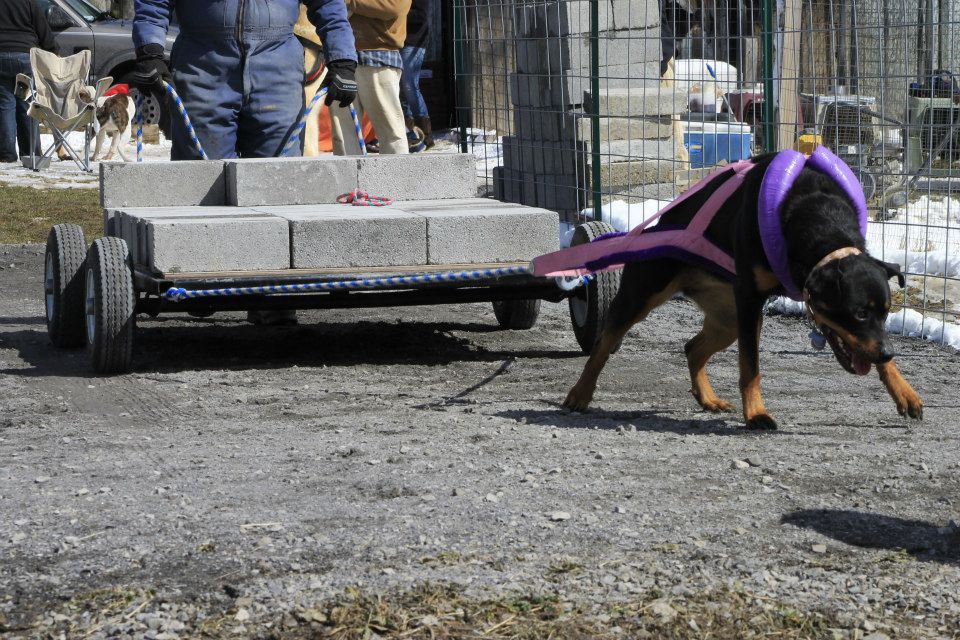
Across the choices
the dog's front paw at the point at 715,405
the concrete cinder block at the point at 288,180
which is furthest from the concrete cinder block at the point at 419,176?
the dog's front paw at the point at 715,405

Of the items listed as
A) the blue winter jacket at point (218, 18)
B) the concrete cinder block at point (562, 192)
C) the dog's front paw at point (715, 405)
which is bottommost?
the dog's front paw at point (715, 405)

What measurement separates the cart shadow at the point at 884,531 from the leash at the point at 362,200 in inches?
141

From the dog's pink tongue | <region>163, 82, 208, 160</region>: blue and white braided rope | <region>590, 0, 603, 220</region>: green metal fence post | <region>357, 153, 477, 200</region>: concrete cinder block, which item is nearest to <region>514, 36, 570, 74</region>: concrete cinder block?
<region>590, 0, 603, 220</region>: green metal fence post

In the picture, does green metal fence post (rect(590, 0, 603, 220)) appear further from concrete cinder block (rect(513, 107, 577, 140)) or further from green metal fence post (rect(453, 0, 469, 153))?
green metal fence post (rect(453, 0, 469, 153))

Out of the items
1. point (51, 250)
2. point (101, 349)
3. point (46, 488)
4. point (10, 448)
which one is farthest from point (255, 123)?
point (46, 488)

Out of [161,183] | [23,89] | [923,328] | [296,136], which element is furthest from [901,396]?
[23,89]

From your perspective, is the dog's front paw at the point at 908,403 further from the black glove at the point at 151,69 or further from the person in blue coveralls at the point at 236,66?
the black glove at the point at 151,69

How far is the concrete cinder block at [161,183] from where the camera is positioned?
7.15 m

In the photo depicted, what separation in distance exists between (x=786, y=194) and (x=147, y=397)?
2.84 metres

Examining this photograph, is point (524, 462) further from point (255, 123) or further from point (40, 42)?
point (40, 42)

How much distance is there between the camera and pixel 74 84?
53.4ft

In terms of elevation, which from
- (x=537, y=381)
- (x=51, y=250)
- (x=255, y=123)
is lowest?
(x=537, y=381)

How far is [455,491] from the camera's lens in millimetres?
4336

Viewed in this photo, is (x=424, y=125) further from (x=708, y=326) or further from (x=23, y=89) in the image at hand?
(x=708, y=326)
